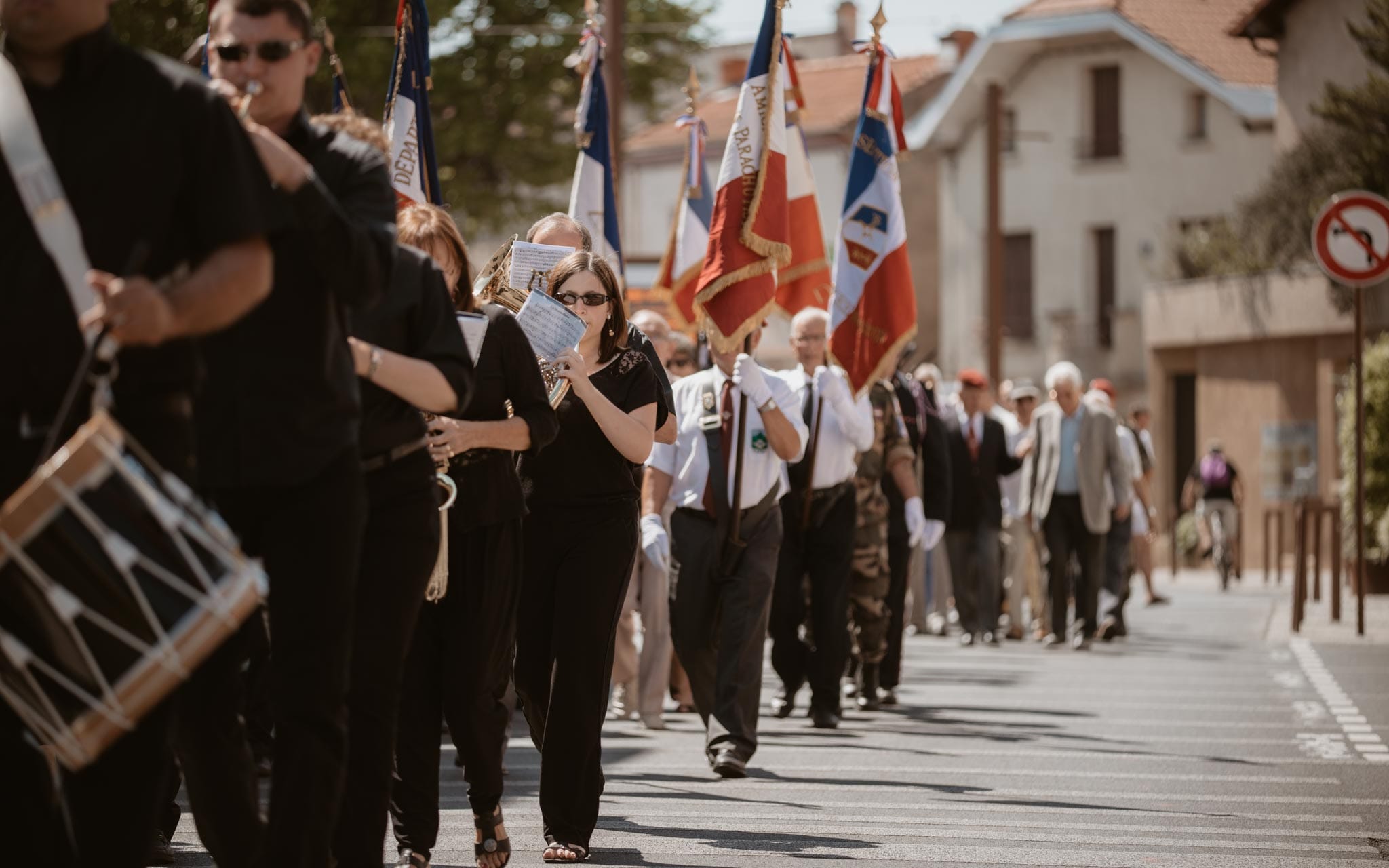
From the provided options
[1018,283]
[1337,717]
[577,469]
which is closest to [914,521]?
[1337,717]

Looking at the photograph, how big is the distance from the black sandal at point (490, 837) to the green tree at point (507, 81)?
25.8 metres

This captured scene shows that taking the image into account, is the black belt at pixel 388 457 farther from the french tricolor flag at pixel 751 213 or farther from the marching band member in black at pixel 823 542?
the marching band member in black at pixel 823 542

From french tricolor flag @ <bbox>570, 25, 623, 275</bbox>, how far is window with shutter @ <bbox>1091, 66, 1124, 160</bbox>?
119ft

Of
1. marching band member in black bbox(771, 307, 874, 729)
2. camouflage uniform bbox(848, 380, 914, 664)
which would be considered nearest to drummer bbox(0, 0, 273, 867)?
marching band member in black bbox(771, 307, 874, 729)

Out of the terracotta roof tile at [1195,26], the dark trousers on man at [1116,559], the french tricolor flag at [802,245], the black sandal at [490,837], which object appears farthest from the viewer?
the terracotta roof tile at [1195,26]

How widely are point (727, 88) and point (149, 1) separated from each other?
1553 inches

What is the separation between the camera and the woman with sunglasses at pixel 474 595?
6664mm

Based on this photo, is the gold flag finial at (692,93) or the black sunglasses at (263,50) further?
the gold flag finial at (692,93)

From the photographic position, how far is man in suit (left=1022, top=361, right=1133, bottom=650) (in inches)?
738

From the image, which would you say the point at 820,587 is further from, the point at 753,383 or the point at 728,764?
the point at 728,764

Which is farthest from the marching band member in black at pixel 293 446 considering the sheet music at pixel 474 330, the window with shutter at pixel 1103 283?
the window with shutter at pixel 1103 283

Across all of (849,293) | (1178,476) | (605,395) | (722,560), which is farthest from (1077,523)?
(1178,476)

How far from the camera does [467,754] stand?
6832 mm

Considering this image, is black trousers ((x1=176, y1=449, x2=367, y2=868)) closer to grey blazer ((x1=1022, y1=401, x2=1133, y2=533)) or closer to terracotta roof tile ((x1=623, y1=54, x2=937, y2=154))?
grey blazer ((x1=1022, y1=401, x2=1133, y2=533))
